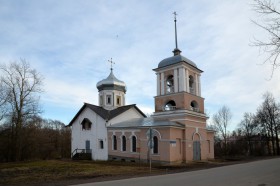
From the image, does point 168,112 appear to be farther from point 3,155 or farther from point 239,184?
point 3,155

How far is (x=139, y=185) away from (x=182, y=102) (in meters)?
16.5

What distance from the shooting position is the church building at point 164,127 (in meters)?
26.3

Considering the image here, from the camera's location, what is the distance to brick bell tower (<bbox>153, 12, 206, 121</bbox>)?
27594 mm

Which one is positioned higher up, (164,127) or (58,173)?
(164,127)

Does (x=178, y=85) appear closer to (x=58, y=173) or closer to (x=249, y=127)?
(x=58, y=173)

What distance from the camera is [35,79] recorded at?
35.0m

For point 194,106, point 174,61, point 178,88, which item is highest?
point 174,61

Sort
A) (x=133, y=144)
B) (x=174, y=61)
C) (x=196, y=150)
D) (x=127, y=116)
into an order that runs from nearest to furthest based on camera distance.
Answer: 1. (x=196, y=150)
2. (x=174, y=61)
3. (x=133, y=144)
4. (x=127, y=116)

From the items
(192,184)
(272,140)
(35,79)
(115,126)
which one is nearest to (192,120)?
(115,126)

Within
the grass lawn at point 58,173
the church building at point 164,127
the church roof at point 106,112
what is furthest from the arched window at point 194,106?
the grass lawn at point 58,173

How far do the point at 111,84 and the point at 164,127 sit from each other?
51.8 feet

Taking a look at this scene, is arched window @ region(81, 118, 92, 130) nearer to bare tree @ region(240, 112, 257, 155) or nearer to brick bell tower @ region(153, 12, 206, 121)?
brick bell tower @ region(153, 12, 206, 121)

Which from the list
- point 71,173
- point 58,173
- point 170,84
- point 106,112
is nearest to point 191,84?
point 170,84

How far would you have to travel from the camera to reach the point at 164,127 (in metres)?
25.6
